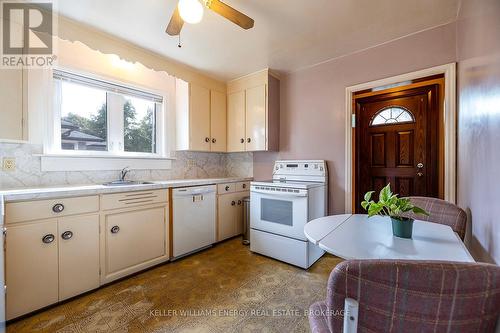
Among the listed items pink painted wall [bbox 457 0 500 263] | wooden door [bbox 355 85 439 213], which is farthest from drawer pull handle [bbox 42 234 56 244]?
wooden door [bbox 355 85 439 213]

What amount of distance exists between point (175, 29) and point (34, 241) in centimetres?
188

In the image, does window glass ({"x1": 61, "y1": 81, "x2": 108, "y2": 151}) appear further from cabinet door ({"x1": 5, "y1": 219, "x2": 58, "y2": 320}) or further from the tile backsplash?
cabinet door ({"x1": 5, "y1": 219, "x2": 58, "y2": 320})

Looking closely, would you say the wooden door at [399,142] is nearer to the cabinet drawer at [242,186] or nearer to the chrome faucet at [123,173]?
the cabinet drawer at [242,186]

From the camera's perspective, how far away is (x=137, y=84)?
2672mm

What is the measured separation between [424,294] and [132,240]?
226cm

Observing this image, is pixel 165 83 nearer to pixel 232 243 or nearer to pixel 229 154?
pixel 229 154

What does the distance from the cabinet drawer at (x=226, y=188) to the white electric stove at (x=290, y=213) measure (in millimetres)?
458

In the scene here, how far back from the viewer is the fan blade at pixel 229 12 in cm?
149

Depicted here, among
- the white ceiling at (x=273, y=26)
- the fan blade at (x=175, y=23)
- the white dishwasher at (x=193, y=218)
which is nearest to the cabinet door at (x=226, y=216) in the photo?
the white dishwasher at (x=193, y=218)

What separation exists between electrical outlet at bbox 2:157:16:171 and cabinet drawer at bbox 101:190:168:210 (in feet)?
2.57

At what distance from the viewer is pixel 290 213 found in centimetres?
240

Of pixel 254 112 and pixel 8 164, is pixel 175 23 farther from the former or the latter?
pixel 8 164

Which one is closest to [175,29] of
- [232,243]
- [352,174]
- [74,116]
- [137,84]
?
[137,84]

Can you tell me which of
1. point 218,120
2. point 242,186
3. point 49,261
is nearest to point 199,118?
point 218,120
